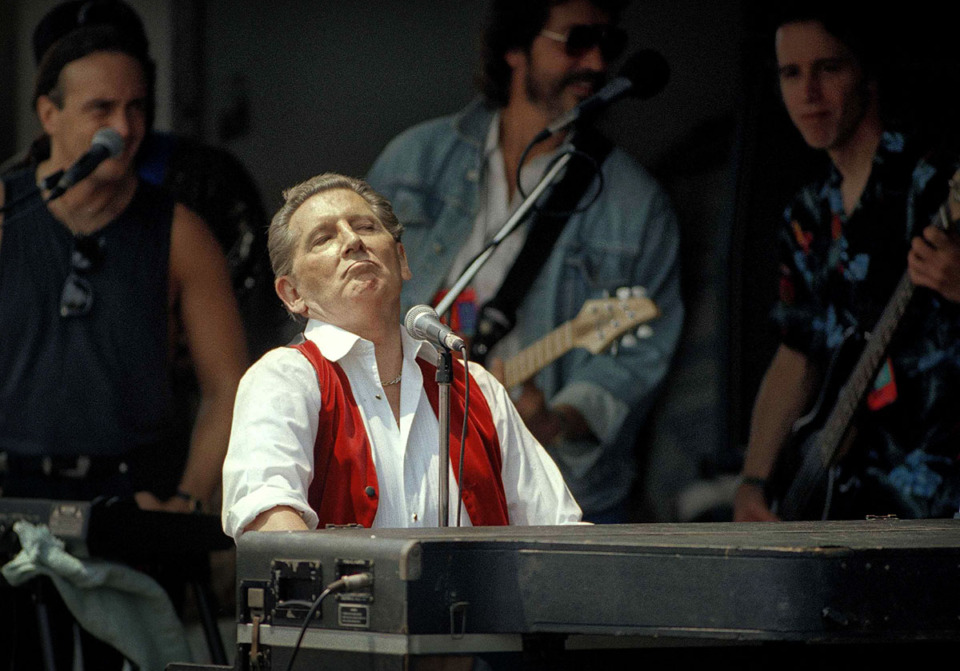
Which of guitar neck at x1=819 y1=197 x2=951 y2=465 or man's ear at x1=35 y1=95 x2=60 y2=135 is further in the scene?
man's ear at x1=35 y1=95 x2=60 y2=135

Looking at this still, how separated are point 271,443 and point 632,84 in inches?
98.7

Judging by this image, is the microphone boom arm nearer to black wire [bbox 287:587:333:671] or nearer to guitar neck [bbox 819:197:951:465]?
guitar neck [bbox 819:197:951:465]

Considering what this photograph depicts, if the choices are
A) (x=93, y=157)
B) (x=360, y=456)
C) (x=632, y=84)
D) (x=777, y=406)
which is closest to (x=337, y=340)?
(x=360, y=456)

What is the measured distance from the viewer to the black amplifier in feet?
6.65

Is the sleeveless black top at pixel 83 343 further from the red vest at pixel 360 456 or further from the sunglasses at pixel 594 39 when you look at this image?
the red vest at pixel 360 456

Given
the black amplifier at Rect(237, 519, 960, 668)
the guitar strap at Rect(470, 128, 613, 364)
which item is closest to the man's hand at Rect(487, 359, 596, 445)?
the guitar strap at Rect(470, 128, 613, 364)

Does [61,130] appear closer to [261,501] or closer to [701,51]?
[701,51]

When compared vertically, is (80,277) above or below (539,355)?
above

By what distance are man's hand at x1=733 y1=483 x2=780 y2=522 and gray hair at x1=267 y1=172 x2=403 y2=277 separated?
2269 mm

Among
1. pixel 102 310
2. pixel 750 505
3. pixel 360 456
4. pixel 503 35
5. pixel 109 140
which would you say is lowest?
pixel 750 505

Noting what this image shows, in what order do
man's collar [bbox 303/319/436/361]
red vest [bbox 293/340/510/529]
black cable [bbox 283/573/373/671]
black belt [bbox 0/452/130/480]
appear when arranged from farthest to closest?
black belt [bbox 0/452/130/480] → man's collar [bbox 303/319/436/361] → red vest [bbox 293/340/510/529] → black cable [bbox 283/573/373/671]

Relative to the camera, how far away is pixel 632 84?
4555 millimetres

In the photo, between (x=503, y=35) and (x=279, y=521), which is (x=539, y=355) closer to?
(x=503, y=35)

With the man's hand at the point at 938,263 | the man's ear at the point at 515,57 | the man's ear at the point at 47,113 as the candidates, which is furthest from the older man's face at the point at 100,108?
the man's hand at the point at 938,263
